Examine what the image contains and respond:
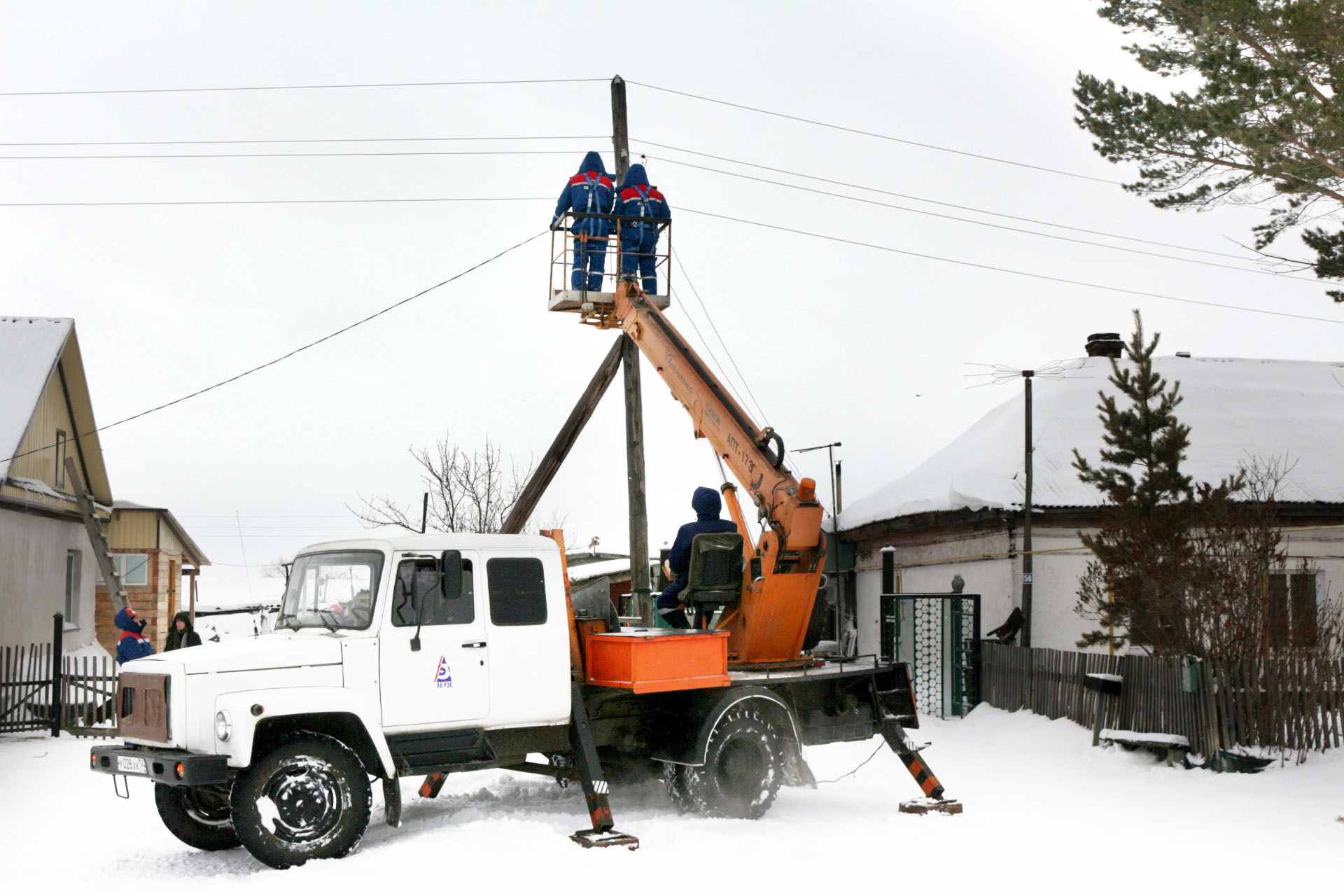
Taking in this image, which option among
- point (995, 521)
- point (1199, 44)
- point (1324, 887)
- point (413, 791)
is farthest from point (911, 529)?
point (1324, 887)

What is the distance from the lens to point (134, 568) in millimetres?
32344

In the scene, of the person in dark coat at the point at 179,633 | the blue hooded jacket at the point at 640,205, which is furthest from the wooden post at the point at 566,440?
the person in dark coat at the point at 179,633

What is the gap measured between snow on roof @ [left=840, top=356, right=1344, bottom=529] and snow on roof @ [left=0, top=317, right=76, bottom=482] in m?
14.7

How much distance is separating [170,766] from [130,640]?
7.84 meters

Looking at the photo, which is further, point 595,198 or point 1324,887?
point 595,198

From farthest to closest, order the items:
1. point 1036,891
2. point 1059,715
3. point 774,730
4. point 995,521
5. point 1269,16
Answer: point 995,521
point 1059,715
point 1269,16
point 774,730
point 1036,891

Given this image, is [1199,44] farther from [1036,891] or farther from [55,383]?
[55,383]

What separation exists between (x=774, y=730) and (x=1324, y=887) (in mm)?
4424

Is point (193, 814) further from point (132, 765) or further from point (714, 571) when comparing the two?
point (714, 571)

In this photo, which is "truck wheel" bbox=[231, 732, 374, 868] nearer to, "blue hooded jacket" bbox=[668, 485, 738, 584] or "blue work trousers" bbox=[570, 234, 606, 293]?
"blue hooded jacket" bbox=[668, 485, 738, 584]

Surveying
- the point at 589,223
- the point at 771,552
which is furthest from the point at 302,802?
the point at 589,223

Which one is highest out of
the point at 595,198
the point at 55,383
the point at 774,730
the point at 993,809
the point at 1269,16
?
the point at 1269,16

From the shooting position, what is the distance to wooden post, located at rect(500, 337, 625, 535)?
18766 mm

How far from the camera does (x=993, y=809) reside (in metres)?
11.7
